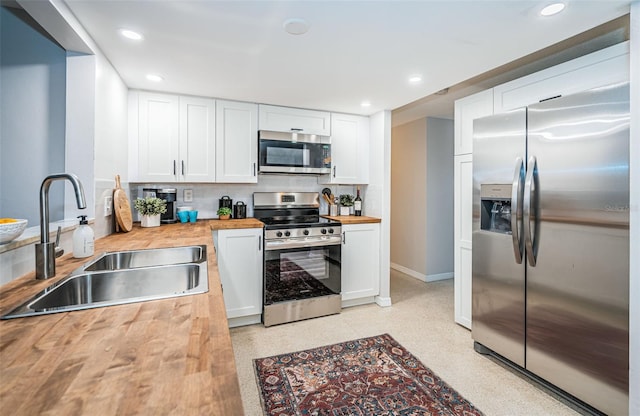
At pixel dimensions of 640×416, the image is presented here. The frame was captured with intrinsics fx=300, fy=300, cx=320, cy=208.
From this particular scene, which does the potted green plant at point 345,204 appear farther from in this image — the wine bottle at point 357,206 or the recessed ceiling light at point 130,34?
the recessed ceiling light at point 130,34

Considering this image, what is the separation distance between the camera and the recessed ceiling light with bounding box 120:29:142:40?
5.82ft

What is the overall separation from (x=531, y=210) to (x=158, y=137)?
122 inches

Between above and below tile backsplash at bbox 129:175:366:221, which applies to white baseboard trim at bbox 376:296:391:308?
below

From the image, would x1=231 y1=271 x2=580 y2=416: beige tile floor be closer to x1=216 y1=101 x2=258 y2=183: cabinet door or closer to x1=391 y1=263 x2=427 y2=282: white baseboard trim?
x1=391 y1=263 x2=427 y2=282: white baseboard trim

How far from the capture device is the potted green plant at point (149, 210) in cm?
273

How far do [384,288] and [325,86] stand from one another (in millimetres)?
2235

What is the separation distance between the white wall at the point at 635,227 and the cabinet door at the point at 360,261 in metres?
2.10

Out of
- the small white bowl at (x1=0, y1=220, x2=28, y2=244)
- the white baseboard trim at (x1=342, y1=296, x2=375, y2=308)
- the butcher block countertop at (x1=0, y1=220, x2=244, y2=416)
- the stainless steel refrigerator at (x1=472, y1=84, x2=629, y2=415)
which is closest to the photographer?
the butcher block countertop at (x1=0, y1=220, x2=244, y2=416)

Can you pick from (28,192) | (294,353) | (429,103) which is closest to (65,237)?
(28,192)

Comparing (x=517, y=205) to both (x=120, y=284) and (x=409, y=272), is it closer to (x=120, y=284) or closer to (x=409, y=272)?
(x=120, y=284)

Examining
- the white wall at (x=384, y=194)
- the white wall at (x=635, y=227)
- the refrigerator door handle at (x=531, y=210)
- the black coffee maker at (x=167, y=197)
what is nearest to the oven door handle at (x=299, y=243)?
the white wall at (x=384, y=194)

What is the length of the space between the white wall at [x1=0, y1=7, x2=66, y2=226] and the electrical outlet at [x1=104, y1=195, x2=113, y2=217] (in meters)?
0.36

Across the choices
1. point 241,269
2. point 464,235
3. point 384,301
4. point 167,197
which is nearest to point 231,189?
point 167,197

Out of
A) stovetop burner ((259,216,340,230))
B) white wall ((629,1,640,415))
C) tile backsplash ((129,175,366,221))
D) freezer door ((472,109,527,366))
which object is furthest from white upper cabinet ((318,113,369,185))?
white wall ((629,1,640,415))
